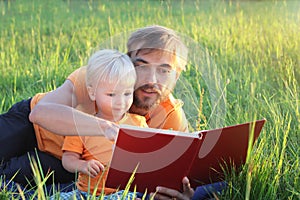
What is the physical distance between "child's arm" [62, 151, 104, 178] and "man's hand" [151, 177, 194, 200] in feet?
0.77

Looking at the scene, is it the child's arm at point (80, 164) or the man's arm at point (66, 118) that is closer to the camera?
the man's arm at point (66, 118)

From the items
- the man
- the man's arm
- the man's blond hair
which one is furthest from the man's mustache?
the man's arm

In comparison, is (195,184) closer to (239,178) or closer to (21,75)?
(239,178)

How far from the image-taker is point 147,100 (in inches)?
98.3

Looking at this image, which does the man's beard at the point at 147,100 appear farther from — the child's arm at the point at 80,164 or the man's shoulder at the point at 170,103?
the child's arm at the point at 80,164

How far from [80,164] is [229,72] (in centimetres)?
205

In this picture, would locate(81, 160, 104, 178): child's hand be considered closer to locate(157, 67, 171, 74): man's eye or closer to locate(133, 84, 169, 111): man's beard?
locate(133, 84, 169, 111): man's beard

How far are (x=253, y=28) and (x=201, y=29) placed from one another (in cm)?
45

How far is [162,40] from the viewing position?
249 centimetres

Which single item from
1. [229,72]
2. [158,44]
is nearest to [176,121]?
[158,44]

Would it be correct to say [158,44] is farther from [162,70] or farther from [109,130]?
[109,130]

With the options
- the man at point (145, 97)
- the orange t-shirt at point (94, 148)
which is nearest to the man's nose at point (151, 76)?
the man at point (145, 97)

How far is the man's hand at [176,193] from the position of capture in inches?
91.2

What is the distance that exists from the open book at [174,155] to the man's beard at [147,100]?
0.34 m
